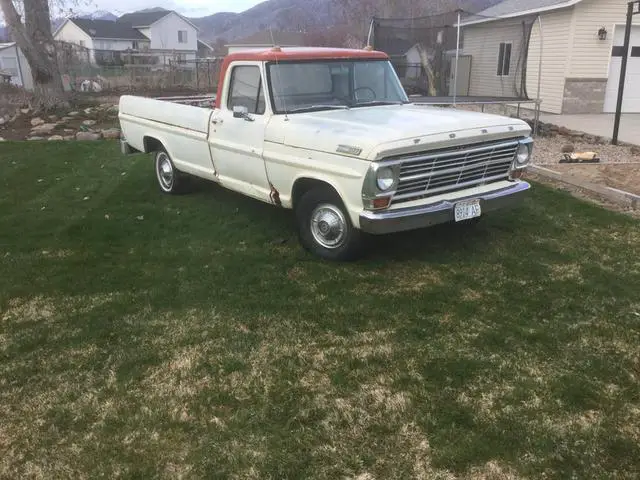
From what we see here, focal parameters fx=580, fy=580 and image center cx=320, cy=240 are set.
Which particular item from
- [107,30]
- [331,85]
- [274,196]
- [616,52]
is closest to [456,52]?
[616,52]

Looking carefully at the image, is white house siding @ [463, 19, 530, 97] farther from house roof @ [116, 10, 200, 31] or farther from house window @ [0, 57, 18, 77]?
house roof @ [116, 10, 200, 31]

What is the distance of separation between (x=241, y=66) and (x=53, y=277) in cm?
277

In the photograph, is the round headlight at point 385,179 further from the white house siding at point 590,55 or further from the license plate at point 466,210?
the white house siding at point 590,55

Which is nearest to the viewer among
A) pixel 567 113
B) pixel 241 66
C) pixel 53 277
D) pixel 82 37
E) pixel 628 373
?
pixel 628 373

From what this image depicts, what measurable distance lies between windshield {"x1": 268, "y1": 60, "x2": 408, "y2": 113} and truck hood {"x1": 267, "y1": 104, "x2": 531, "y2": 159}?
219 millimetres

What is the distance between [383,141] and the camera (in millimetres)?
4547

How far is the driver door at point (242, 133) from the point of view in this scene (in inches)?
225

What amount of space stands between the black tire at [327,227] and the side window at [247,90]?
3.66 feet

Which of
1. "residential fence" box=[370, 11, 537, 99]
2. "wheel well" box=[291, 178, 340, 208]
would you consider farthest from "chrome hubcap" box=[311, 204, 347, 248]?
"residential fence" box=[370, 11, 537, 99]

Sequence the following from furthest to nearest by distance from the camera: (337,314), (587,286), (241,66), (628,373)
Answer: (241,66) < (587,286) < (337,314) < (628,373)

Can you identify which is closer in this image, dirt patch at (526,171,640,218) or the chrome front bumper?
the chrome front bumper

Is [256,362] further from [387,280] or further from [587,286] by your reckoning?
[587,286]

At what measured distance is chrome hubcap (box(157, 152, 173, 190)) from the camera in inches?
304

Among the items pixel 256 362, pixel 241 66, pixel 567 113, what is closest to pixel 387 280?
pixel 256 362
